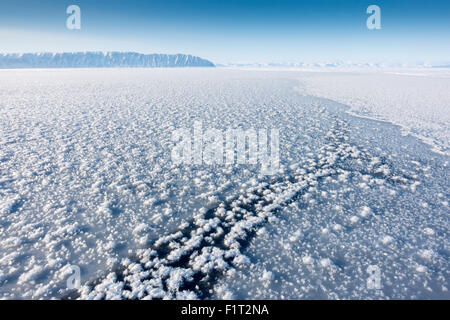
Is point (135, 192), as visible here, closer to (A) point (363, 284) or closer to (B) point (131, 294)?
(B) point (131, 294)

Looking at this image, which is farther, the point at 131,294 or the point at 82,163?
the point at 82,163

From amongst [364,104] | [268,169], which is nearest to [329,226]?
[268,169]

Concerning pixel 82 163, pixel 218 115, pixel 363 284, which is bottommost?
pixel 363 284
